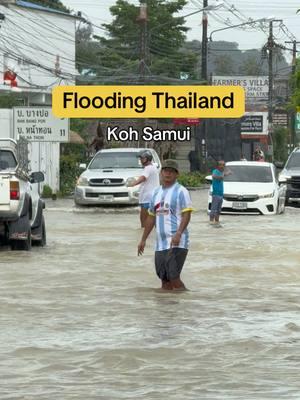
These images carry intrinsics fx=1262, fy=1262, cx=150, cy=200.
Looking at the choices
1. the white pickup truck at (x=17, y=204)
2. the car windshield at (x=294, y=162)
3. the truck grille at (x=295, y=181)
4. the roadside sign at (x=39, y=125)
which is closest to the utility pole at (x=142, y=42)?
the roadside sign at (x=39, y=125)

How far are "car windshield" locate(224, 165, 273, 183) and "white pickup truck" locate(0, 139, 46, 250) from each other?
11.0m

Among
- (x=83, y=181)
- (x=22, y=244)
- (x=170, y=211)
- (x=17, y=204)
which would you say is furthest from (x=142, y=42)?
(x=170, y=211)

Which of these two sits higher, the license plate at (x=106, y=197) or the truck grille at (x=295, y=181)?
the truck grille at (x=295, y=181)

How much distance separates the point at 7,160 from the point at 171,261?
7.89 meters

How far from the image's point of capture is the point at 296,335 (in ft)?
41.7

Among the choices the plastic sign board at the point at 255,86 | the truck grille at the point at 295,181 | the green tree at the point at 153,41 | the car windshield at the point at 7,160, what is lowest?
the truck grille at the point at 295,181

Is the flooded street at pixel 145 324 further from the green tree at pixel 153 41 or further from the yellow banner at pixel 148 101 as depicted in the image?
the green tree at pixel 153 41

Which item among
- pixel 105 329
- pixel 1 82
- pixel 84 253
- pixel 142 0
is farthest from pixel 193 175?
pixel 105 329

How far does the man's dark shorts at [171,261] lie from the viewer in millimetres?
15289

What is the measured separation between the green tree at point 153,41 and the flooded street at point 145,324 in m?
58.1

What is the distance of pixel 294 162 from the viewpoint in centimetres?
3950

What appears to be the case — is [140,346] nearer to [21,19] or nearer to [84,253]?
[84,253]

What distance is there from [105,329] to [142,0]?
70683mm

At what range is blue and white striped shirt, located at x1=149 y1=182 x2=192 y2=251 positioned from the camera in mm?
15242
